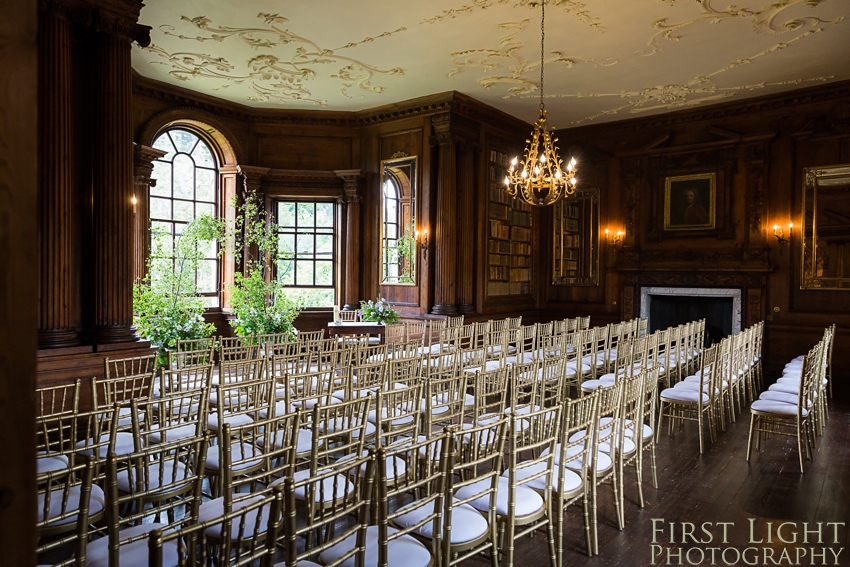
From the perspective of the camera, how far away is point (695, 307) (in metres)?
10.3

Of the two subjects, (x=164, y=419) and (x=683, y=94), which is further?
(x=683, y=94)

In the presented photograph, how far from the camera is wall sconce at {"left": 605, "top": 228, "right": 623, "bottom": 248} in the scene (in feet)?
35.5

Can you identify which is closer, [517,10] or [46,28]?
[46,28]

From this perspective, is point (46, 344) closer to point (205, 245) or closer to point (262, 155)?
point (205, 245)

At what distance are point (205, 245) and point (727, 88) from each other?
30.0ft

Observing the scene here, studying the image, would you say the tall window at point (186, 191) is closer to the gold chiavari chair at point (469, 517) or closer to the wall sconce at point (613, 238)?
the wall sconce at point (613, 238)

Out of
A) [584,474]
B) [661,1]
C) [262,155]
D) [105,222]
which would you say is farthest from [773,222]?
[105,222]

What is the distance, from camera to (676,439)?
17.8ft

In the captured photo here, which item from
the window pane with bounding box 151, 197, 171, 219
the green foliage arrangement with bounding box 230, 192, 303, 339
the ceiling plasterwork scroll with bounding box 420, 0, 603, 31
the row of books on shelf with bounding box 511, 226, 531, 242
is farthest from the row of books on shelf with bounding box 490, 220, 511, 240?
the window pane with bounding box 151, 197, 171, 219

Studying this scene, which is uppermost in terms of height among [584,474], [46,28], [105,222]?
[46,28]

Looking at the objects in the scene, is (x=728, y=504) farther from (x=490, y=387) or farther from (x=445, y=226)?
(x=445, y=226)

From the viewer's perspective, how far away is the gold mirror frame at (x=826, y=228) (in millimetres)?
8695

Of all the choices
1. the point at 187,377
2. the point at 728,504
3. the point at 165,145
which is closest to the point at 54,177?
the point at 187,377

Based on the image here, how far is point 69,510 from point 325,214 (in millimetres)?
8727
